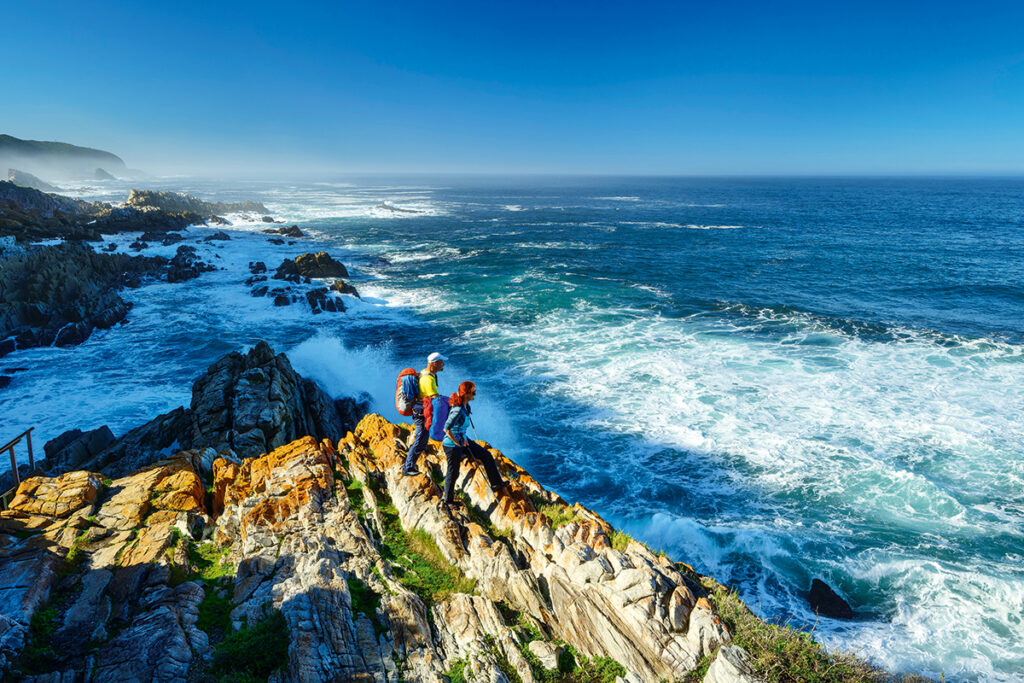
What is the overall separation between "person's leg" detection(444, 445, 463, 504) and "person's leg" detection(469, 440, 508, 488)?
0.94 ft

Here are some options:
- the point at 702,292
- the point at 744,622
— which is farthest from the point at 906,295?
the point at 744,622

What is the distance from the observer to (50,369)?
2212 centimetres

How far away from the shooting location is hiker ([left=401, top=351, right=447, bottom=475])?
7.68m

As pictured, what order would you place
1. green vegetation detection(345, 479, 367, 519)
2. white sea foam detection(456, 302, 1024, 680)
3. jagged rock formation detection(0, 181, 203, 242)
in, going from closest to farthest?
green vegetation detection(345, 479, 367, 519)
white sea foam detection(456, 302, 1024, 680)
jagged rock formation detection(0, 181, 203, 242)

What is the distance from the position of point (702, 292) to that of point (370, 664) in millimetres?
34849

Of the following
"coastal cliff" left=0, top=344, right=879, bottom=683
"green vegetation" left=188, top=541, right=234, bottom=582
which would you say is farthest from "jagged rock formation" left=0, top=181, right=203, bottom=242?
"green vegetation" left=188, top=541, right=234, bottom=582

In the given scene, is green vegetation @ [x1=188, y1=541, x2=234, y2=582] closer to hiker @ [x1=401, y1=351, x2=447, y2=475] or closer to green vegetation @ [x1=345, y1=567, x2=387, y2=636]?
green vegetation @ [x1=345, y1=567, x2=387, y2=636]

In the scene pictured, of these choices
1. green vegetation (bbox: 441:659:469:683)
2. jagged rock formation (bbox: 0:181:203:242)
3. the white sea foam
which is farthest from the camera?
jagged rock formation (bbox: 0:181:203:242)

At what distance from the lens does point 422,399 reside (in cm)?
806

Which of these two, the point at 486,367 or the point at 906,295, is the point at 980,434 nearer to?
the point at 486,367

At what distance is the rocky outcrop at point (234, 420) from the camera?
13031 mm

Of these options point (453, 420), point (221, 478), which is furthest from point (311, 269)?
point (453, 420)

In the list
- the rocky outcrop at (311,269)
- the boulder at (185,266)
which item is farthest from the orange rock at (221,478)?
the boulder at (185,266)

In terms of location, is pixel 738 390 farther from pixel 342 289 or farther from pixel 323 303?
pixel 342 289
